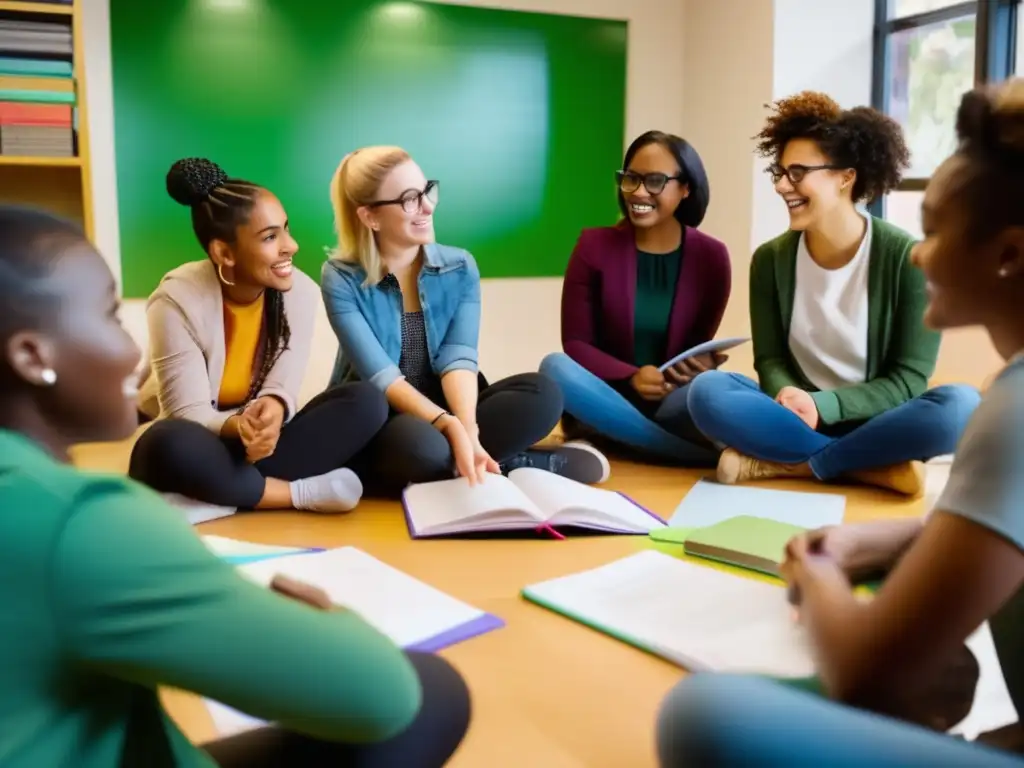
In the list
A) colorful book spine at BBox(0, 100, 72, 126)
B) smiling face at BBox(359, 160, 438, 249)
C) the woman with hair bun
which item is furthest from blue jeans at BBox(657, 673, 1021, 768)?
colorful book spine at BBox(0, 100, 72, 126)

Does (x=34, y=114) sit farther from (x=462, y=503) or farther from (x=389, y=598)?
(x=389, y=598)

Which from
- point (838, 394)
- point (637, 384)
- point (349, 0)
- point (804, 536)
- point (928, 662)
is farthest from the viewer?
point (349, 0)

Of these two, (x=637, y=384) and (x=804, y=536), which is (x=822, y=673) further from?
(x=637, y=384)

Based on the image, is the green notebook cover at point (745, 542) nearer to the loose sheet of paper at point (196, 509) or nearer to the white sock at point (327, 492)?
the white sock at point (327, 492)

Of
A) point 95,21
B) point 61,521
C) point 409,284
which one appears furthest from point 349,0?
point 61,521

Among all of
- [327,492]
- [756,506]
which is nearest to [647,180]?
[756,506]

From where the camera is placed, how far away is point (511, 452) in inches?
81.3

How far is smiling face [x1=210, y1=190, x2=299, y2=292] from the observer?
1.79 m

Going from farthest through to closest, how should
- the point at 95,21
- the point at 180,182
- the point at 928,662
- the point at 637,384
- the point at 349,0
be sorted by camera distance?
the point at 349,0 < the point at 95,21 < the point at 637,384 < the point at 180,182 < the point at 928,662

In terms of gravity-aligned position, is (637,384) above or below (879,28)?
below

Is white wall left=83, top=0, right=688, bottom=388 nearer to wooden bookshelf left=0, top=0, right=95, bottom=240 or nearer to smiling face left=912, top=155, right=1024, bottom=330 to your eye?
wooden bookshelf left=0, top=0, right=95, bottom=240

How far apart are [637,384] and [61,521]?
188cm

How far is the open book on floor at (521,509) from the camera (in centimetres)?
162

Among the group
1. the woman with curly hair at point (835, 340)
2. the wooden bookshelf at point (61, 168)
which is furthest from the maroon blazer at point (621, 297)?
the wooden bookshelf at point (61, 168)
